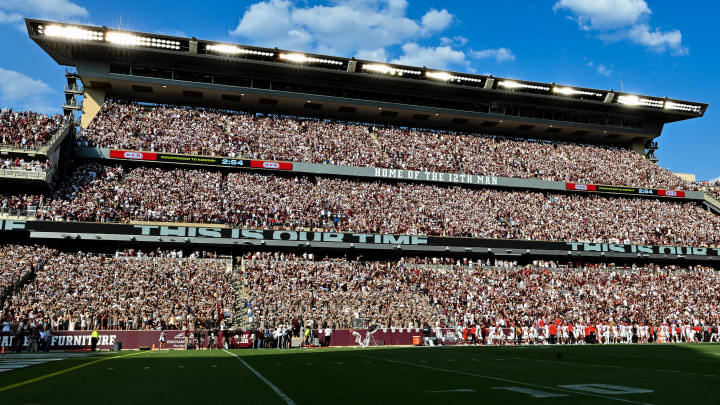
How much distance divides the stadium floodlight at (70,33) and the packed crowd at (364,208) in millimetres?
12832

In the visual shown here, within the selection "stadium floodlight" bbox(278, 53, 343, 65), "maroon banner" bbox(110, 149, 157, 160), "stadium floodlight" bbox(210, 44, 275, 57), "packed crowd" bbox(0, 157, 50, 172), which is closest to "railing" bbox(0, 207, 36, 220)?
"packed crowd" bbox(0, 157, 50, 172)

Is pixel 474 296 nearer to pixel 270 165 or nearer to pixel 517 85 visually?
pixel 270 165

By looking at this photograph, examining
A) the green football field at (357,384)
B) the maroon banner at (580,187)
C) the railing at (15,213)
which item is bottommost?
the green football field at (357,384)

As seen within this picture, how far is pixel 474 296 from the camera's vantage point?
43438mm

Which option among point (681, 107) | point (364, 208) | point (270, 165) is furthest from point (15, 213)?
point (681, 107)

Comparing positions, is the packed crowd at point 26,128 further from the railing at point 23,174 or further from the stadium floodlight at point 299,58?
the stadium floodlight at point 299,58

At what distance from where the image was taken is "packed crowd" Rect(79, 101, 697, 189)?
2014 inches

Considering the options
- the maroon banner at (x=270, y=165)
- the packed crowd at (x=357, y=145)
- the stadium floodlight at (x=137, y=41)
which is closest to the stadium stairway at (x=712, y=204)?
the packed crowd at (x=357, y=145)

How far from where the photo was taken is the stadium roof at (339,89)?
173 feet

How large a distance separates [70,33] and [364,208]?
3132cm

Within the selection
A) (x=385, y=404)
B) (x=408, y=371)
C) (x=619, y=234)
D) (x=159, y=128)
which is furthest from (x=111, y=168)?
(x=619, y=234)

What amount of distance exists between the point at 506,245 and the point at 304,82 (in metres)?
26.6

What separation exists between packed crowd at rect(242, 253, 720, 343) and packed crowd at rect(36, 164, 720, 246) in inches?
140

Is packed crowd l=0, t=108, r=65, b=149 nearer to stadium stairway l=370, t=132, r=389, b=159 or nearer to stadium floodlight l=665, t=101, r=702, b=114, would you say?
stadium stairway l=370, t=132, r=389, b=159
